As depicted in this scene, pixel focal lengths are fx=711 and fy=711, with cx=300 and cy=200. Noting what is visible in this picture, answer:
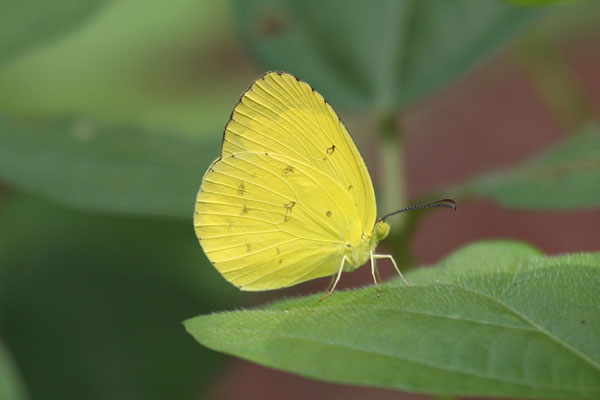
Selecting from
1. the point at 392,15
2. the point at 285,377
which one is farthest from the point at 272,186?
the point at 285,377

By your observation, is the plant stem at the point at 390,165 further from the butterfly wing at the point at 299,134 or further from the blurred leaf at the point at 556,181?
the butterfly wing at the point at 299,134

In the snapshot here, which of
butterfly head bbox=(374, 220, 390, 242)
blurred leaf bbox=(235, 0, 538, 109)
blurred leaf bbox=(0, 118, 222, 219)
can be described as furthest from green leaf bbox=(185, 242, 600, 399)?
blurred leaf bbox=(235, 0, 538, 109)

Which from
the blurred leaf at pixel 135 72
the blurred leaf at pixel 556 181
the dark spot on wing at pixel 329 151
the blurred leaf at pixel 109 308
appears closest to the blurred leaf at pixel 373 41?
the blurred leaf at pixel 556 181

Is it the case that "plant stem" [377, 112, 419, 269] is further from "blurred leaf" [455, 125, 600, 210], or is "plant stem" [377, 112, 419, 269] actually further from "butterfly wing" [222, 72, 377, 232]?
"butterfly wing" [222, 72, 377, 232]

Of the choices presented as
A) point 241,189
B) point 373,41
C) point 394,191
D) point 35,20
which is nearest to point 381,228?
point 241,189

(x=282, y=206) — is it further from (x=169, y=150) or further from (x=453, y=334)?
(x=453, y=334)
